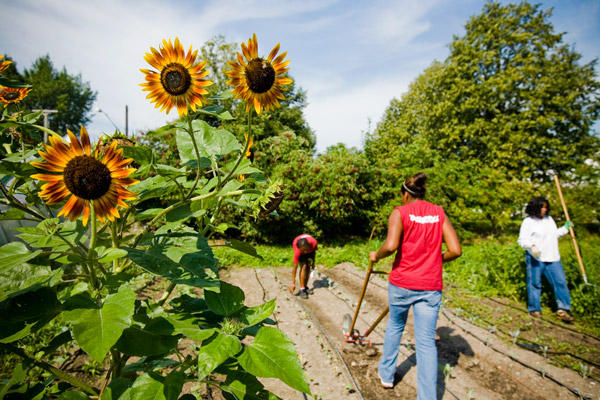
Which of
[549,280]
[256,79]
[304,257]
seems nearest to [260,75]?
[256,79]

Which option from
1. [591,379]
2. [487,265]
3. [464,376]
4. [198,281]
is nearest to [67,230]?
[198,281]

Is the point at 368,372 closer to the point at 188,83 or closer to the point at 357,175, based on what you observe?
the point at 188,83

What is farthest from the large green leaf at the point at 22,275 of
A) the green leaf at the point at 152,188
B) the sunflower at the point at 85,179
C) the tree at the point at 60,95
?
the tree at the point at 60,95

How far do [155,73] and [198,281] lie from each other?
697 millimetres

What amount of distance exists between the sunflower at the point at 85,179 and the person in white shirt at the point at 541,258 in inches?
224

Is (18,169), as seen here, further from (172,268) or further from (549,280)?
(549,280)

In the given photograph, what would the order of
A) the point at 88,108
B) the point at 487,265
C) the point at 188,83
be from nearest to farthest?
the point at 188,83
the point at 487,265
the point at 88,108

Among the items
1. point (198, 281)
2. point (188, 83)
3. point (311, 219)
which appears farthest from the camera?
point (311, 219)

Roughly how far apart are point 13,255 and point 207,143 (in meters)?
0.51

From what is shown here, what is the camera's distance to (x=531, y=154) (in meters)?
16.3

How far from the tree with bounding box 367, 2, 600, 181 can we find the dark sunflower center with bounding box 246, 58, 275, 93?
50.0 ft

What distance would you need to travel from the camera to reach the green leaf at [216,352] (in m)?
0.62

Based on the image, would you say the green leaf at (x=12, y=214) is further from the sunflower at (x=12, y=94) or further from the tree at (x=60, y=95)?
the tree at (x=60, y=95)

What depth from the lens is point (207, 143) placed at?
0.90 metres
